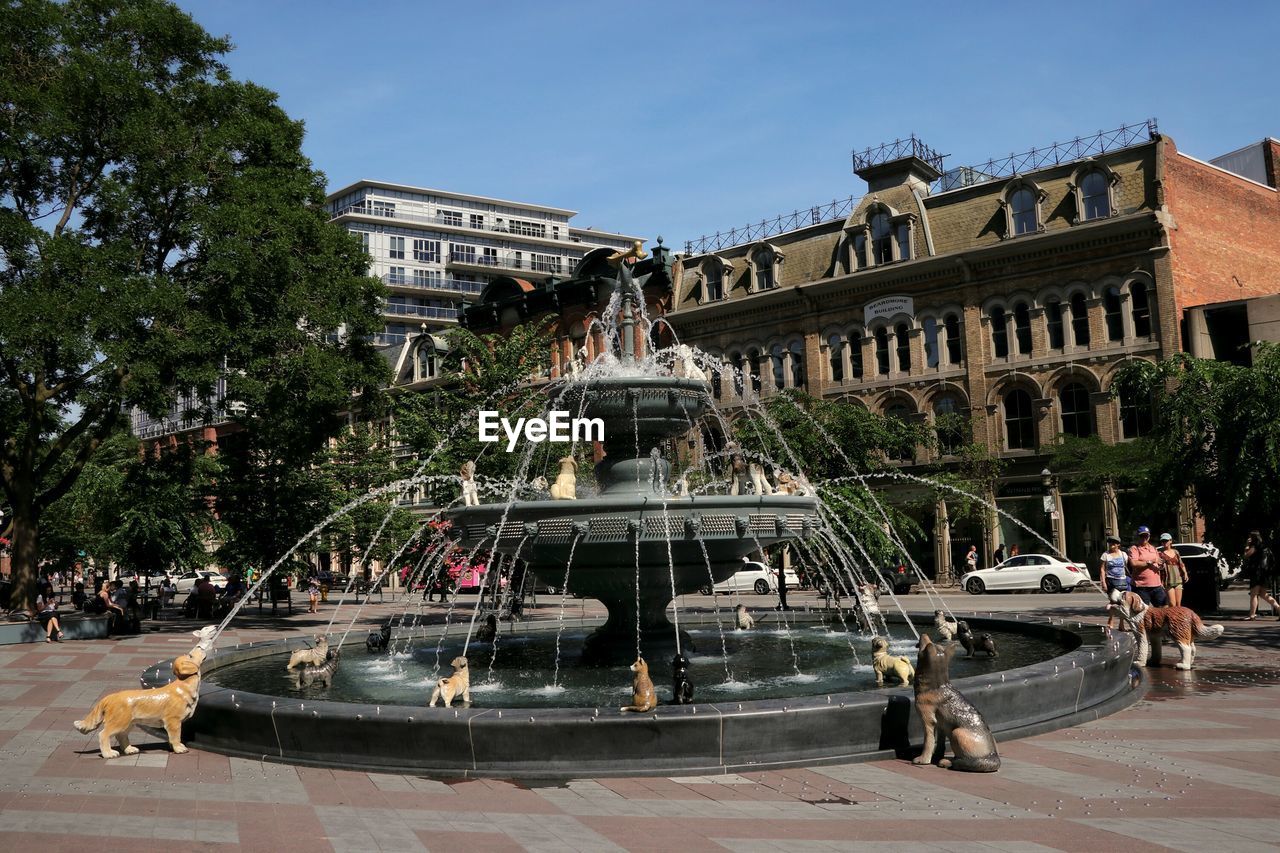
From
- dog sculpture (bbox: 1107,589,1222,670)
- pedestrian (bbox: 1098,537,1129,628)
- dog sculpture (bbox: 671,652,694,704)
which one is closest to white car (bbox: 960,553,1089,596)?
pedestrian (bbox: 1098,537,1129,628)

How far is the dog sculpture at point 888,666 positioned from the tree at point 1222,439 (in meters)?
12.8

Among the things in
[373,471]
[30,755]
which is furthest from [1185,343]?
[30,755]

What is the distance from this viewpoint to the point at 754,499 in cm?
1195

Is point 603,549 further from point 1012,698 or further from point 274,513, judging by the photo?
point 274,513

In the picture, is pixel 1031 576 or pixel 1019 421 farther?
pixel 1019 421

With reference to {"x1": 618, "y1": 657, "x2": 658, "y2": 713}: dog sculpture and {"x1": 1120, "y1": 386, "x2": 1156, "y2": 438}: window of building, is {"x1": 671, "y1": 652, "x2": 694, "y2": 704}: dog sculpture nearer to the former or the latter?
{"x1": 618, "y1": 657, "x2": 658, "y2": 713}: dog sculpture

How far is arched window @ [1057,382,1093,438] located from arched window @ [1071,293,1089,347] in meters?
1.68

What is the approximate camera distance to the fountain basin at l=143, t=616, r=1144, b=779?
26.4 feet

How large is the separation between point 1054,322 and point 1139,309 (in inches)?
125

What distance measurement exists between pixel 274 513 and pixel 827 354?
26194 millimetres

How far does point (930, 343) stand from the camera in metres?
43.2

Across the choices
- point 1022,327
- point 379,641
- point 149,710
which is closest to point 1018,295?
point 1022,327

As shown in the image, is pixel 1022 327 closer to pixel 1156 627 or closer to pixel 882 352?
pixel 882 352

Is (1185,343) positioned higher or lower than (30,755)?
higher
